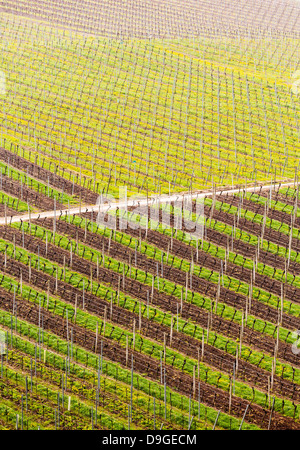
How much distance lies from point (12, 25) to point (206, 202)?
125 feet

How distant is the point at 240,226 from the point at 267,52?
118ft

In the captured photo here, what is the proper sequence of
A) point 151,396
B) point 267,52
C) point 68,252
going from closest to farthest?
point 151,396 < point 68,252 < point 267,52

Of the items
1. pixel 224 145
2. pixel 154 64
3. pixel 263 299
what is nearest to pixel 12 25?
pixel 154 64

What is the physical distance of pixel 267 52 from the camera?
3115 inches

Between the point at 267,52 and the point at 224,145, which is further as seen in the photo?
the point at 267,52

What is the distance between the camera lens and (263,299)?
136 ft

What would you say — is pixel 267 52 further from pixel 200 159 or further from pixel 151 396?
pixel 151 396

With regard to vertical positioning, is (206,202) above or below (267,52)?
below

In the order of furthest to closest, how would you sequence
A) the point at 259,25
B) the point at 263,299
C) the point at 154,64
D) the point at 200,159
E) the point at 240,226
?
1. the point at 259,25
2. the point at 154,64
3. the point at 200,159
4. the point at 240,226
5. the point at 263,299

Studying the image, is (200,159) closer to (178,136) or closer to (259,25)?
(178,136)
